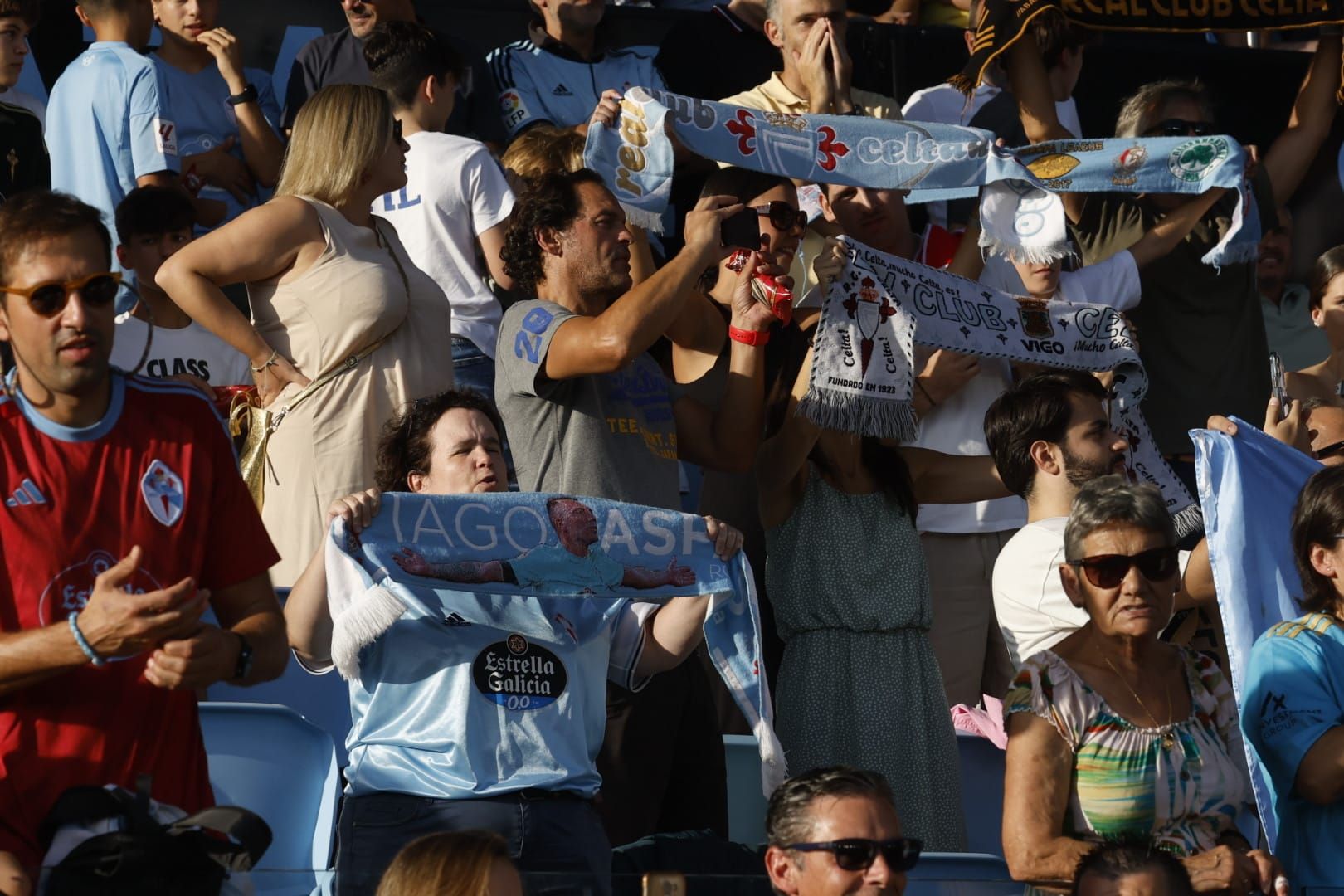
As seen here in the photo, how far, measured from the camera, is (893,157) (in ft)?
21.5

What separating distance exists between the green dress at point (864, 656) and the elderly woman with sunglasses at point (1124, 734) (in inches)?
31.6

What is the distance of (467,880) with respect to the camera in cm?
349

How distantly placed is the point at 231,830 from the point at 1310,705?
2295mm

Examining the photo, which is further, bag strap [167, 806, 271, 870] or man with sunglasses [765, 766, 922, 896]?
man with sunglasses [765, 766, 922, 896]

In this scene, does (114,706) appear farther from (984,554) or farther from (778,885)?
(984,554)

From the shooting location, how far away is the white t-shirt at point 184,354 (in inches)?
257

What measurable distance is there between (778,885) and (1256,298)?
14.9 feet

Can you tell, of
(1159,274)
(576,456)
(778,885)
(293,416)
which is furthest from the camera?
(1159,274)

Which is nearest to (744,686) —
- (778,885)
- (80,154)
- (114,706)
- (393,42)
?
(778,885)

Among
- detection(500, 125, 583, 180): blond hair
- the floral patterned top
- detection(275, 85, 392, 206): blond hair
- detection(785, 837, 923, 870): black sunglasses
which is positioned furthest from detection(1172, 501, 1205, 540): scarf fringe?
detection(275, 85, 392, 206): blond hair

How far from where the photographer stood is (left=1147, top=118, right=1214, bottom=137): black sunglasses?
24.2 ft

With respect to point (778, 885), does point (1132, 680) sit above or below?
above

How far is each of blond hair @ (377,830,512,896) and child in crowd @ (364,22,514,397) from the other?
11.3 ft

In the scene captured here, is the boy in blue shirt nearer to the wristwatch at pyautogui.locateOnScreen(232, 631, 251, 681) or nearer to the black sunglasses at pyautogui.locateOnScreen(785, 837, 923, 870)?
the wristwatch at pyautogui.locateOnScreen(232, 631, 251, 681)
